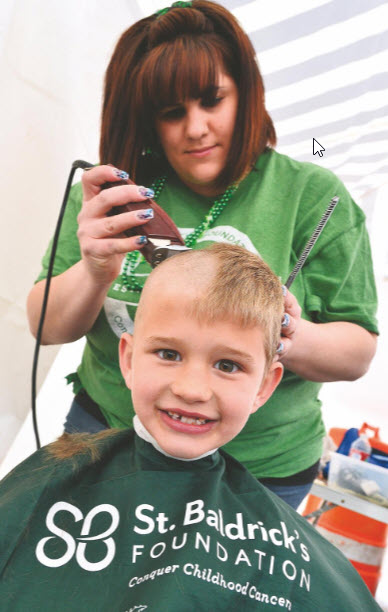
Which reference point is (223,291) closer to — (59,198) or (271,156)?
(271,156)

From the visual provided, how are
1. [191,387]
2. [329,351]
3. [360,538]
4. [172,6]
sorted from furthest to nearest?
[360,538]
[172,6]
[329,351]
[191,387]

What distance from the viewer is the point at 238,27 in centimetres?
96

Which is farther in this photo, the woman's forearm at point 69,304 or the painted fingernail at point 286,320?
the woman's forearm at point 69,304

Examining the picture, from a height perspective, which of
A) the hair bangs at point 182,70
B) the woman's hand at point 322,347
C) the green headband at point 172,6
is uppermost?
the green headband at point 172,6

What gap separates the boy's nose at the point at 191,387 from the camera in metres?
0.67

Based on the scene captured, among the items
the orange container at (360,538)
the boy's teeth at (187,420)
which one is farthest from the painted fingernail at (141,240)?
the orange container at (360,538)

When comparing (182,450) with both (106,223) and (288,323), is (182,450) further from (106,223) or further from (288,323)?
(106,223)

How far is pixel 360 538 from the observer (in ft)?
7.41

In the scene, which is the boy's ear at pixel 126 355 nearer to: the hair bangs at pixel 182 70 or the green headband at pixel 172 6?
the hair bangs at pixel 182 70

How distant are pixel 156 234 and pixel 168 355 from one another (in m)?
0.20

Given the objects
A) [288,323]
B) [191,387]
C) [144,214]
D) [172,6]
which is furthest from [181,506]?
[172,6]

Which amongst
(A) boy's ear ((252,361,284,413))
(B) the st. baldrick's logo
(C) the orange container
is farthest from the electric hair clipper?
(C) the orange container

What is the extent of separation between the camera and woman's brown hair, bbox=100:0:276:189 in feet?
2.98

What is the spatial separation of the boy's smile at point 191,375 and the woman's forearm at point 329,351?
0.13 meters
